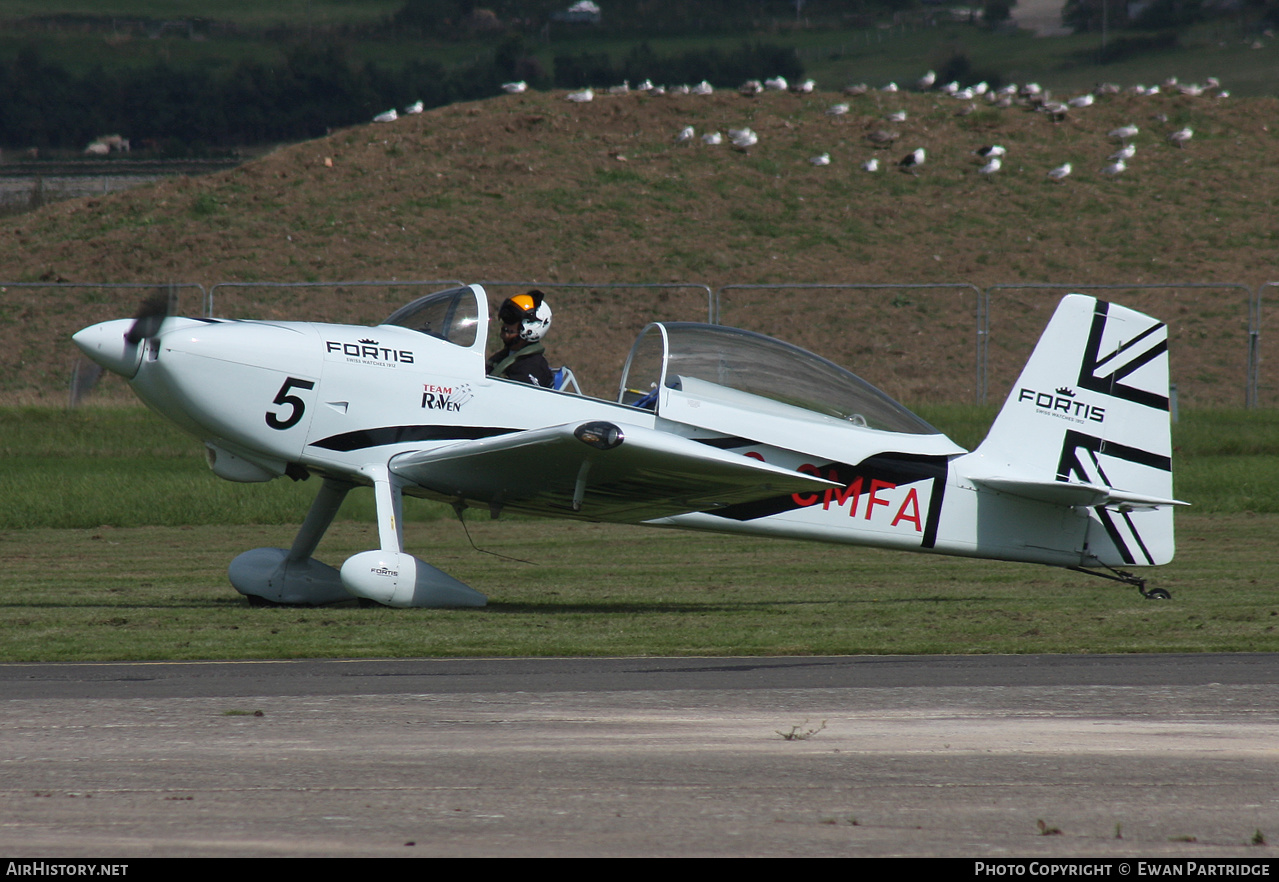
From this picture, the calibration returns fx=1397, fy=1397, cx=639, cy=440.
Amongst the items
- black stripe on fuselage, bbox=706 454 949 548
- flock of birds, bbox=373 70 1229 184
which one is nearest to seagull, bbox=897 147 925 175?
flock of birds, bbox=373 70 1229 184

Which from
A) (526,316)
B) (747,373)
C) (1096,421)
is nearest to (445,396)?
(526,316)

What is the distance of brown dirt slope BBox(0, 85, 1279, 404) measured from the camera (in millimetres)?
31375

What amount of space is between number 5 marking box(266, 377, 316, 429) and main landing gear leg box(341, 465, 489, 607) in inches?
24.0

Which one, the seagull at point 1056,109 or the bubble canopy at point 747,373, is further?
the seagull at point 1056,109

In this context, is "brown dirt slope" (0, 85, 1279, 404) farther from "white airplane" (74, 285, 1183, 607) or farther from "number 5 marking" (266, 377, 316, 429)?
"number 5 marking" (266, 377, 316, 429)

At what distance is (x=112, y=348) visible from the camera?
9227 mm

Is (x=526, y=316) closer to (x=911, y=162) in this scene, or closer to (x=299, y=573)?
(x=299, y=573)

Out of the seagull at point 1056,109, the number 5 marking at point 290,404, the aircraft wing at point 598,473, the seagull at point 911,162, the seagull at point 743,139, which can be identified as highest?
the seagull at point 1056,109

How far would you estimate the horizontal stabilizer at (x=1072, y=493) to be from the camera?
33.6 feet

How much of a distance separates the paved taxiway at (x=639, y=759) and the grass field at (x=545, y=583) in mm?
647

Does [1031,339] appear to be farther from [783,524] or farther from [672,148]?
[783,524]

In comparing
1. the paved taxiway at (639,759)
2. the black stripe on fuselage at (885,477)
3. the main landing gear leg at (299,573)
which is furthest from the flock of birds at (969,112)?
the paved taxiway at (639,759)

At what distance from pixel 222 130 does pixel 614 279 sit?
55.3 m

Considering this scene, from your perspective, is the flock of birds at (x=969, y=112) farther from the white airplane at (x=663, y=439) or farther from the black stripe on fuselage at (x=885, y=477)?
the black stripe on fuselage at (x=885, y=477)
